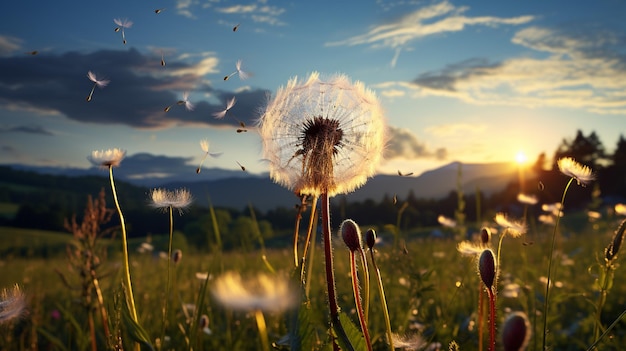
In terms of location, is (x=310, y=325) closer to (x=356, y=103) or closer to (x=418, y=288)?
(x=356, y=103)

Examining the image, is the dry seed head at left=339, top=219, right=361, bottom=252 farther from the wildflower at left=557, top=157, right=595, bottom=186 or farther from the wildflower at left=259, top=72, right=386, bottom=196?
the wildflower at left=557, top=157, right=595, bottom=186

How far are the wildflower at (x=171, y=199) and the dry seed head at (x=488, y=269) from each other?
3.66ft

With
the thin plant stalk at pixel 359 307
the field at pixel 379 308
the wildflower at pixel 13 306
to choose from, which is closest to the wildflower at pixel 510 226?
the field at pixel 379 308

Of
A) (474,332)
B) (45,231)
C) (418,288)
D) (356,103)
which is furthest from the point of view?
(45,231)

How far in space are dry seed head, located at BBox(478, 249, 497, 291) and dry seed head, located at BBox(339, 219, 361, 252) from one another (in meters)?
0.36

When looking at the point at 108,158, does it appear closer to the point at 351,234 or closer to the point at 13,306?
the point at 13,306

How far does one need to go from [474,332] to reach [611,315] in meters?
2.44

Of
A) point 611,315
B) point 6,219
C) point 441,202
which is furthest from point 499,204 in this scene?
point 611,315

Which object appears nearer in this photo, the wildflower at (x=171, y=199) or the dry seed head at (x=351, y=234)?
the dry seed head at (x=351, y=234)

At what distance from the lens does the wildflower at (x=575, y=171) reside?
87.0 inches

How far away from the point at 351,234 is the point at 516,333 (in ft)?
1.92

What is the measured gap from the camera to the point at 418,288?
128 inches

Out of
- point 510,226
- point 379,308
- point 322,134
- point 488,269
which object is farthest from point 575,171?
point 379,308

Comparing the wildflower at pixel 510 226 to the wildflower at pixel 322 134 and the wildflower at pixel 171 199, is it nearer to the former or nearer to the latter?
the wildflower at pixel 322 134
